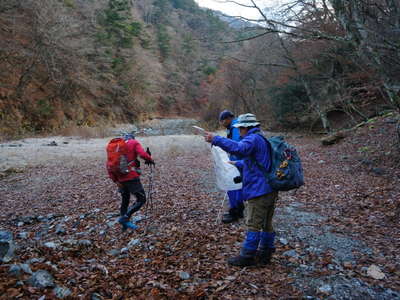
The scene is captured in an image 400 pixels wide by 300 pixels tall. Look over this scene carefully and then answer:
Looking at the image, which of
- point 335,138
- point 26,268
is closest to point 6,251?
point 26,268

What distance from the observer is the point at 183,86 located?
204ft

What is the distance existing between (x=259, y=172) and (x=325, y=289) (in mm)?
1510

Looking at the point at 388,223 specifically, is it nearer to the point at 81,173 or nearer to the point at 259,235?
the point at 259,235

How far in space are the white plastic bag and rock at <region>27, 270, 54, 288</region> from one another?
2811mm

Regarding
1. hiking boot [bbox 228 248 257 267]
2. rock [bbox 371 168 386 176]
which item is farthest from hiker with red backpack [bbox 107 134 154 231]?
rock [bbox 371 168 386 176]

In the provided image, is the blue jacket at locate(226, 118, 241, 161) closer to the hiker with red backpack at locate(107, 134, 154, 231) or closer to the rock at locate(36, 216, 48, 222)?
the hiker with red backpack at locate(107, 134, 154, 231)

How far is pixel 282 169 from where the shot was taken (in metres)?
3.55

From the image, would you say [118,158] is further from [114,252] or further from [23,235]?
[23,235]

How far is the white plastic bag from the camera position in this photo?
4957 mm

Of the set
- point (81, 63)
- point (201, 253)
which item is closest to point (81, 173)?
point (201, 253)

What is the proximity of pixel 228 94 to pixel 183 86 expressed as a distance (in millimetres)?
28839

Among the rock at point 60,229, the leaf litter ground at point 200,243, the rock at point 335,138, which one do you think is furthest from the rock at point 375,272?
the rock at point 335,138

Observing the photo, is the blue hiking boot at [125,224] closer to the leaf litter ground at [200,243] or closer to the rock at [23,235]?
→ the leaf litter ground at [200,243]

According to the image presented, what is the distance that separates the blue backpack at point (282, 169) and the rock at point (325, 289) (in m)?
1.17
